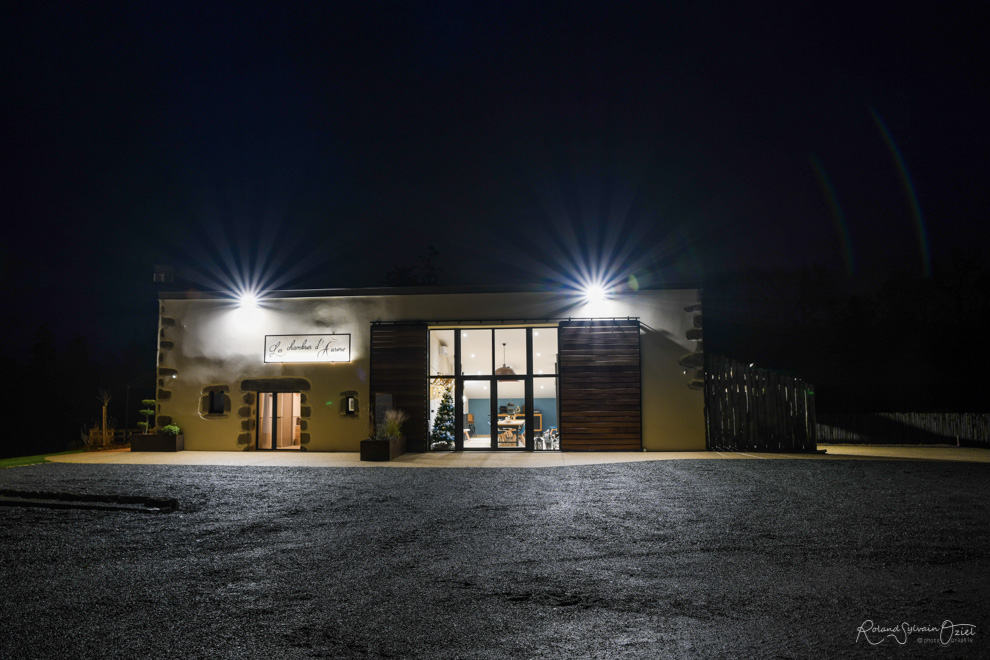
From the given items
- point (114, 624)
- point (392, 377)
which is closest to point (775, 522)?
point (114, 624)

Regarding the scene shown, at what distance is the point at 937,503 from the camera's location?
274 inches

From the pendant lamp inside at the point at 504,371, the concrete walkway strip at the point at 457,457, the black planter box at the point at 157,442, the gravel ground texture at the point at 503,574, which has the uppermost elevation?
the pendant lamp inside at the point at 504,371

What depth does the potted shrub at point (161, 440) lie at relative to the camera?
15.1 metres

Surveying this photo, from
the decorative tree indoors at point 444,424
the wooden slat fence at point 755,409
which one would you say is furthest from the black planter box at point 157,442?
the wooden slat fence at point 755,409

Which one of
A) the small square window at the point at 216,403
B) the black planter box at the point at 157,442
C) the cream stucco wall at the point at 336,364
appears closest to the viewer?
the cream stucco wall at the point at 336,364

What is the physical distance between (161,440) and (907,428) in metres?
19.1

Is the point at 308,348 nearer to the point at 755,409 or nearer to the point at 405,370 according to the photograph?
the point at 405,370

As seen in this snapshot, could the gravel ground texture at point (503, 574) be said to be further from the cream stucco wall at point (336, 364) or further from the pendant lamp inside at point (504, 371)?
the pendant lamp inside at point (504, 371)

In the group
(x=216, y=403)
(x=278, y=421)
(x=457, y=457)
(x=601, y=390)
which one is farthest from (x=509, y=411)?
(x=216, y=403)

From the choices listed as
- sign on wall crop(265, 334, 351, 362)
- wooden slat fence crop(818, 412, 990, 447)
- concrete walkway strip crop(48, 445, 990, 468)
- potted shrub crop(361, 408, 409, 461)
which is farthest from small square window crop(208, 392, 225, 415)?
wooden slat fence crop(818, 412, 990, 447)

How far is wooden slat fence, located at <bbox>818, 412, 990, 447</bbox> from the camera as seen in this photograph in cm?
1694

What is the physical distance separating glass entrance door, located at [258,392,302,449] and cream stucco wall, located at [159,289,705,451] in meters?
0.50

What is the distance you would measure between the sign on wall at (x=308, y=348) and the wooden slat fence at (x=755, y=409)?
840 centimetres

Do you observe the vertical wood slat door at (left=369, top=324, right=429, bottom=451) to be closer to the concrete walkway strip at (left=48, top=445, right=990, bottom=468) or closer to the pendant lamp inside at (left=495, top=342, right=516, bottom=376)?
the concrete walkway strip at (left=48, top=445, right=990, bottom=468)
